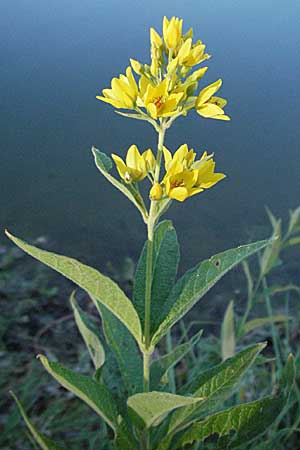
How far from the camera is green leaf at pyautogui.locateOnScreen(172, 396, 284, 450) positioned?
1.00 meters

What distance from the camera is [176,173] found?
85cm

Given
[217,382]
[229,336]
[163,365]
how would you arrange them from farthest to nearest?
[229,336] < [163,365] < [217,382]

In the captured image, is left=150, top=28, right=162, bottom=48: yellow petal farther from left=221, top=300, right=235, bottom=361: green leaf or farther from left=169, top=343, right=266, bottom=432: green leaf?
left=221, top=300, right=235, bottom=361: green leaf

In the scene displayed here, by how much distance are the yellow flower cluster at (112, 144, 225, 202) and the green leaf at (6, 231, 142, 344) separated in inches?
5.4

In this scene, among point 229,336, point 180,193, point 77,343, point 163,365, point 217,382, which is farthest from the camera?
point 77,343

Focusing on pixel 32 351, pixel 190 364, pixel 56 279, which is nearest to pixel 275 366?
pixel 190 364

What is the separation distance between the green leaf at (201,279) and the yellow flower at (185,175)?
0.35 feet

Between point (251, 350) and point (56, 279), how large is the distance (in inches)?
51.7

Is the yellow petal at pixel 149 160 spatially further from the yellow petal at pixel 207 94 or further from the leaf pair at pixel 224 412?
the leaf pair at pixel 224 412

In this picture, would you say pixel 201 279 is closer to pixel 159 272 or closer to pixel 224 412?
pixel 159 272

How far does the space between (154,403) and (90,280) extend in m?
0.20

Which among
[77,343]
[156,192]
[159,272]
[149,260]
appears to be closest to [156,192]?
[156,192]

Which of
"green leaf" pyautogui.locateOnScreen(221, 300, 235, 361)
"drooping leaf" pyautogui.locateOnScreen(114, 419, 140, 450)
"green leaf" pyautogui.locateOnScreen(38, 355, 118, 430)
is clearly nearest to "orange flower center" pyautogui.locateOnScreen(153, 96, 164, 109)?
"green leaf" pyautogui.locateOnScreen(38, 355, 118, 430)

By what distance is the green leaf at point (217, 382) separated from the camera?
95 cm
